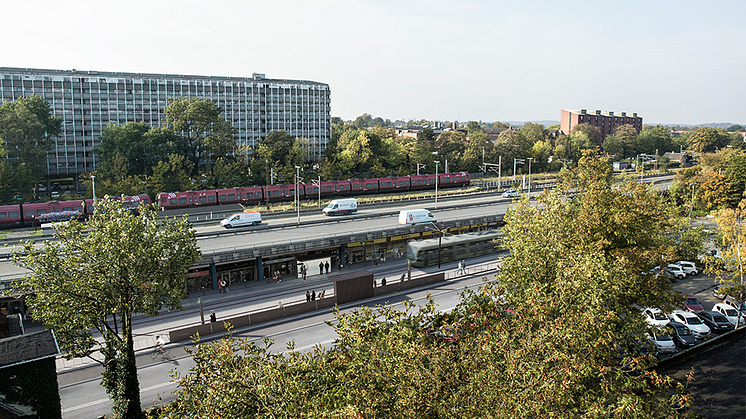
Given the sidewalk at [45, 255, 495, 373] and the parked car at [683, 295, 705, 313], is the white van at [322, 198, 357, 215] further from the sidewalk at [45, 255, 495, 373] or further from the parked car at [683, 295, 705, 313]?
the parked car at [683, 295, 705, 313]

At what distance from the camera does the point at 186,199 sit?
2291 inches

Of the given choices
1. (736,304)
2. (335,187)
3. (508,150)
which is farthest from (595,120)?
(736,304)

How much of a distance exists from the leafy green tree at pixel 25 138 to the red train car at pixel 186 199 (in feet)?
66.4

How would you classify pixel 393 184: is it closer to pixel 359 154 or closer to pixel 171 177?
pixel 359 154

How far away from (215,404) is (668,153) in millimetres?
167127

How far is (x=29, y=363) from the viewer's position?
17.4 meters

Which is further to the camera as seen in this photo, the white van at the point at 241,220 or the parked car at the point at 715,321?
the white van at the point at 241,220

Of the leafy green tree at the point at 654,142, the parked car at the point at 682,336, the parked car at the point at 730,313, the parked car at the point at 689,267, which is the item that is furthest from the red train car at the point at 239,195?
the leafy green tree at the point at 654,142

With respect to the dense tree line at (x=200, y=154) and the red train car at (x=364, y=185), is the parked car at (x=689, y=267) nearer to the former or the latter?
the red train car at (x=364, y=185)

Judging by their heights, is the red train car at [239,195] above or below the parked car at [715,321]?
above

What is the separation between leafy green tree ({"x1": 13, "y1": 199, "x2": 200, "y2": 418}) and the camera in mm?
18078

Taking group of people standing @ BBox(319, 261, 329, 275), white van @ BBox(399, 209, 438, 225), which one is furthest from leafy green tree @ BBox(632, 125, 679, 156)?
group of people standing @ BBox(319, 261, 329, 275)

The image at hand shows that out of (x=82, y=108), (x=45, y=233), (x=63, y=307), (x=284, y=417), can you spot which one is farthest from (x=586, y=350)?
Answer: (x=82, y=108)

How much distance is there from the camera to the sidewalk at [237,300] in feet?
Answer: 91.4
